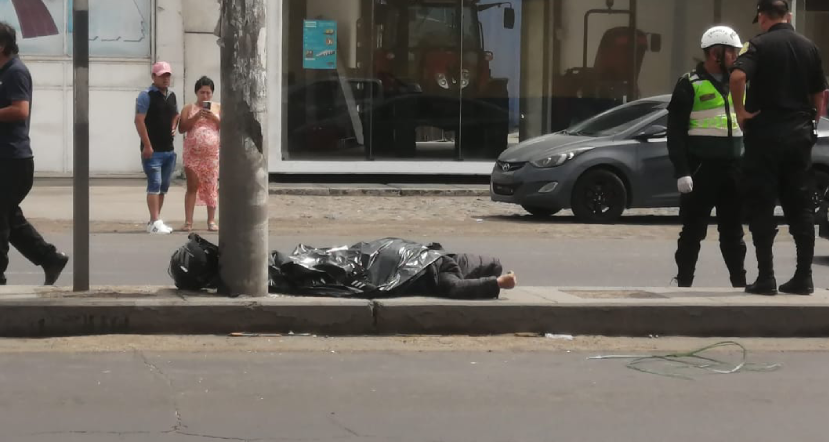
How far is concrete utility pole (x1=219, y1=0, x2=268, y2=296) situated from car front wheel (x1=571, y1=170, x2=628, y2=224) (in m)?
7.98

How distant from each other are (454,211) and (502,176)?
1.80 metres

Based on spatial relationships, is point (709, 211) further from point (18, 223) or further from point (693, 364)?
point (18, 223)

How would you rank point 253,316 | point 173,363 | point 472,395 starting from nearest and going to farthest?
point 472,395 → point 173,363 → point 253,316

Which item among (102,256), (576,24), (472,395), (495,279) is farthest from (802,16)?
(472,395)

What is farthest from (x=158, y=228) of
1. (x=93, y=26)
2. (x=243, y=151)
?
(x=93, y=26)

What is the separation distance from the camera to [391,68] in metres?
20.7

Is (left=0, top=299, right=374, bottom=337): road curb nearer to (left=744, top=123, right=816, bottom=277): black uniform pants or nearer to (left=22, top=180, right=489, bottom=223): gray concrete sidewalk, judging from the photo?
(left=744, top=123, right=816, bottom=277): black uniform pants

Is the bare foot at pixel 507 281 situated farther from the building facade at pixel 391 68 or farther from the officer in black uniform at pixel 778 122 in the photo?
the building facade at pixel 391 68

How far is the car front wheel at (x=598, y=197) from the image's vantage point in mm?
15383

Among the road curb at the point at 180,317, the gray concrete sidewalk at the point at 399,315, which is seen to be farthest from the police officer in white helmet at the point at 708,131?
the road curb at the point at 180,317

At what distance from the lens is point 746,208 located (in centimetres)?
839

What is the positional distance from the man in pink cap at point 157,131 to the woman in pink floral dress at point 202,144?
0.57 feet

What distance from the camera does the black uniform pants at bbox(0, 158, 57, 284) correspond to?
8.46 meters

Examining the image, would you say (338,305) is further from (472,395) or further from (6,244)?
(6,244)
